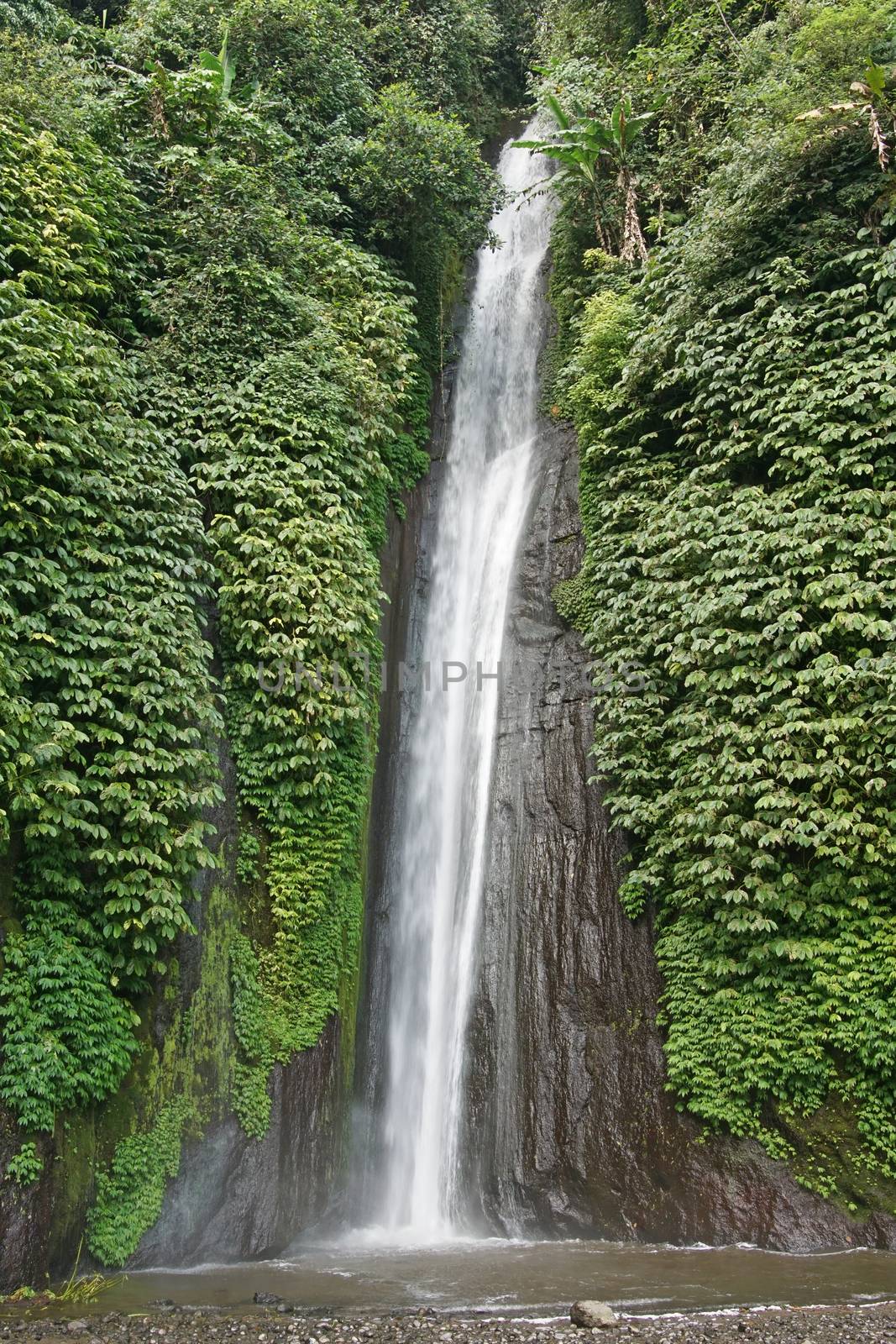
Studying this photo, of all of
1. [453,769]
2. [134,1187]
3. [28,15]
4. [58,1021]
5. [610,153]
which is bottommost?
[134,1187]

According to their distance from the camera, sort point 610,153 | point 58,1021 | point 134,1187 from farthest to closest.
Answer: point 610,153 → point 134,1187 → point 58,1021

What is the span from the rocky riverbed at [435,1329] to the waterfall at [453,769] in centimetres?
420

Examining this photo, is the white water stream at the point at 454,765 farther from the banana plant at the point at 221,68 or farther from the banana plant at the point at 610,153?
the banana plant at the point at 221,68

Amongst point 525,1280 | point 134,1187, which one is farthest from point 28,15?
point 525,1280

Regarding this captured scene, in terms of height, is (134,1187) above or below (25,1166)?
below

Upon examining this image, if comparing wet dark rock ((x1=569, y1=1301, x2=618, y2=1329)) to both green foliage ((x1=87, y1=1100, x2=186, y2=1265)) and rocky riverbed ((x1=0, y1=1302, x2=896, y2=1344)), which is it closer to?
rocky riverbed ((x1=0, y1=1302, x2=896, y2=1344))

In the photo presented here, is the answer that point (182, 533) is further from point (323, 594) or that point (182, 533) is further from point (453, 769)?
point (453, 769)

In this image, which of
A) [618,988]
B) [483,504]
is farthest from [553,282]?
[618,988]

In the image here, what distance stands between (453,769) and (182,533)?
518 centimetres

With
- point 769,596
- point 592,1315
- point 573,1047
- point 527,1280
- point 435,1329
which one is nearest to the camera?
point 435,1329

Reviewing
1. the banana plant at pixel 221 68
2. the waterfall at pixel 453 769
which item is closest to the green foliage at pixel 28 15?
the banana plant at pixel 221 68

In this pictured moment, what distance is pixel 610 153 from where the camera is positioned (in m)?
15.0

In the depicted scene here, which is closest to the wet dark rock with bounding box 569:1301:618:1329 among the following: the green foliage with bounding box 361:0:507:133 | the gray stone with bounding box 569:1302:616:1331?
the gray stone with bounding box 569:1302:616:1331

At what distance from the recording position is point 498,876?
11.2 metres
